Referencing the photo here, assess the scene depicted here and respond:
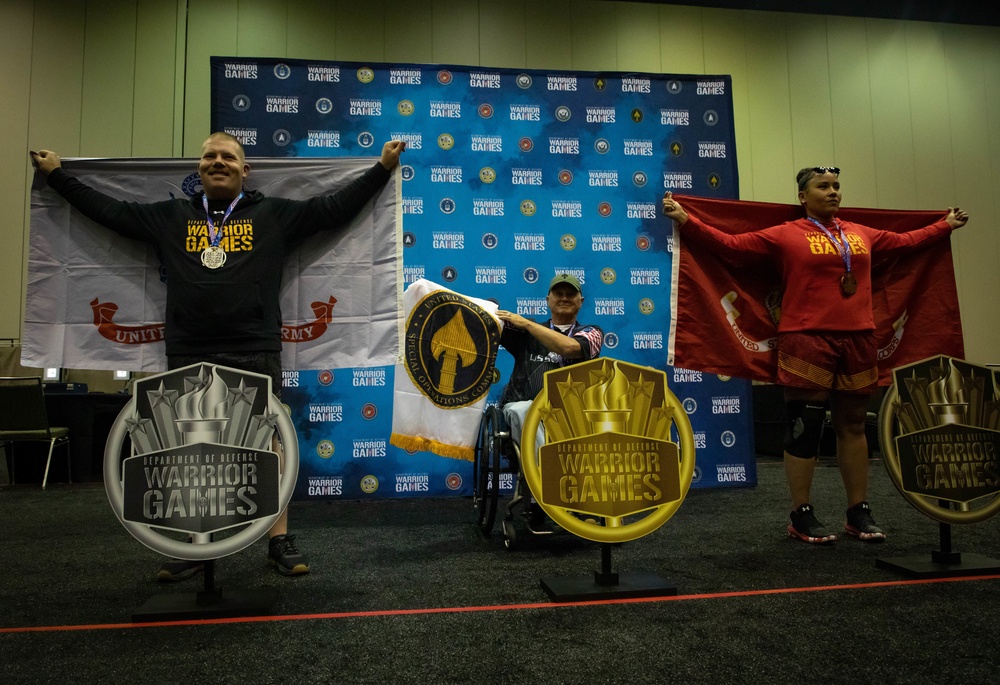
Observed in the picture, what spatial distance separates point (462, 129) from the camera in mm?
4398

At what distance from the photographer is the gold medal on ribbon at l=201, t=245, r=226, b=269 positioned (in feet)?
7.41

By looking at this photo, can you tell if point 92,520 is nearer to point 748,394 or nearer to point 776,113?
point 748,394

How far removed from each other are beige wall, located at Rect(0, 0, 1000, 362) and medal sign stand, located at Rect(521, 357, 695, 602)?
20.4 feet

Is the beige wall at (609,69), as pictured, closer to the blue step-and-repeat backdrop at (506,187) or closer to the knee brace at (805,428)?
the blue step-and-repeat backdrop at (506,187)

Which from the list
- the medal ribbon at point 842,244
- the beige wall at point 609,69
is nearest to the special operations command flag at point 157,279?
the medal ribbon at point 842,244

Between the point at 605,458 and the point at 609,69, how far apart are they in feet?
22.0

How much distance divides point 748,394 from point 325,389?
108 inches

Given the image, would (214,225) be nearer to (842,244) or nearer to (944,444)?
(842,244)

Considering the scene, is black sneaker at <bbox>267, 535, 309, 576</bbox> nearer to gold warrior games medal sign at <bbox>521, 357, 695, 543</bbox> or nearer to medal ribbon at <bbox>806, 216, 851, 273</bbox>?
gold warrior games medal sign at <bbox>521, 357, 695, 543</bbox>

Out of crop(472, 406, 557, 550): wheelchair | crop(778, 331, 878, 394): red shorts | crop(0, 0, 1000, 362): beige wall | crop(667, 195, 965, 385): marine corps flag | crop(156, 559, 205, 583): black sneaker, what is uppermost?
crop(0, 0, 1000, 362): beige wall

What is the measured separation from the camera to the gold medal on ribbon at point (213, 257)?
88.9 inches

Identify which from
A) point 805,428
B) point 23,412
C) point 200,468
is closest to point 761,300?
point 805,428

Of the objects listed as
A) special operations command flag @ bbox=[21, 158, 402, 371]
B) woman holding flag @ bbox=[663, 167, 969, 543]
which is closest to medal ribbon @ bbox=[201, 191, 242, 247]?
special operations command flag @ bbox=[21, 158, 402, 371]

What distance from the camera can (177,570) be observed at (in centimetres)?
232
